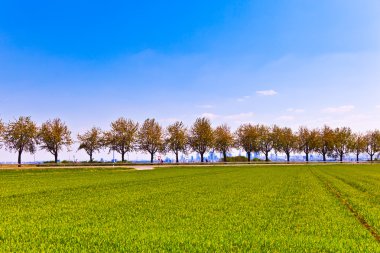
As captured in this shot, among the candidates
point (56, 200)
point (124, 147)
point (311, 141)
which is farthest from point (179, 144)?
point (56, 200)

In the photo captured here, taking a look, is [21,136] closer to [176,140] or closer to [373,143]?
[176,140]

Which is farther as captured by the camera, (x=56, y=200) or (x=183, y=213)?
(x=56, y=200)

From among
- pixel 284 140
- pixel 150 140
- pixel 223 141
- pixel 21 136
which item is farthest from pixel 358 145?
pixel 21 136

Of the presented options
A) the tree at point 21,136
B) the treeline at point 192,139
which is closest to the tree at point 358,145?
the treeline at point 192,139

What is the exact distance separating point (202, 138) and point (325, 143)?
57.5m

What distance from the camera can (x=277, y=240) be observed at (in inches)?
442

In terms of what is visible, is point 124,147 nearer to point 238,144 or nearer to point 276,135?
point 238,144

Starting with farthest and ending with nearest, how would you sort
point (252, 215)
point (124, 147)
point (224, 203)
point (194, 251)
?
point (124, 147), point (224, 203), point (252, 215), point (194, 251)

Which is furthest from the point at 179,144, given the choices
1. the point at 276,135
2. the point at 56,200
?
the point at 56,200

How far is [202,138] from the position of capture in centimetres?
12850

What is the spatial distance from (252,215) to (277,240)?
474 centimetres

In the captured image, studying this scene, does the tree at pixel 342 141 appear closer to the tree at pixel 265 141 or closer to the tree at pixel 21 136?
the tree at pixel 265 141

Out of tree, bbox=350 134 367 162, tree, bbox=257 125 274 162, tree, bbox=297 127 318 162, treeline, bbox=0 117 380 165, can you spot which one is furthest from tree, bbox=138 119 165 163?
tree, bbox=350 134 367 162

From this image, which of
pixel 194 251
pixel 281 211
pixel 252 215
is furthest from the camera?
pixel 281 211
